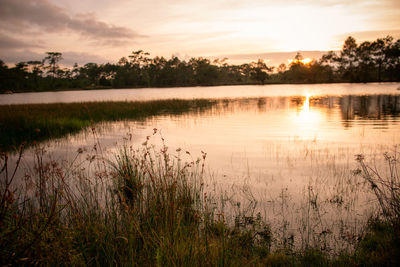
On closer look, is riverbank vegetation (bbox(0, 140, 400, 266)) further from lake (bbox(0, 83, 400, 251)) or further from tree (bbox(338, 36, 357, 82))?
tree (bbox(338, 36, 357, 82))

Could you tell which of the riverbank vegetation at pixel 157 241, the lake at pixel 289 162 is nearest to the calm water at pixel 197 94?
the lake at pixel 289 162

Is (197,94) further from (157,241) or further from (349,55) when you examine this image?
(349,55)

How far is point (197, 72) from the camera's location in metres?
143

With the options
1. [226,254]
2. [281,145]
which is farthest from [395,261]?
[281,145]

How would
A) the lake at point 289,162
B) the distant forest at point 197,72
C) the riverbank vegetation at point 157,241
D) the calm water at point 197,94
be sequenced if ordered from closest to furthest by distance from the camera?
the riverbank vegetation at point 157,241, the lake at point 289,162, the calm water at point 197,94, the distant forest at point 197,72

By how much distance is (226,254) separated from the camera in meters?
3.07

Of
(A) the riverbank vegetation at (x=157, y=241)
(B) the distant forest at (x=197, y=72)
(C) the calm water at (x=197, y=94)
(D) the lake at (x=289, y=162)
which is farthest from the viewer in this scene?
(B) the distant forest at (x=197, y=72)

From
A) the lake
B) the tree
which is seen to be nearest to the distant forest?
the tree

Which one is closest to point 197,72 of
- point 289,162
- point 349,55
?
point 349,55

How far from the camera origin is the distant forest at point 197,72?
99775mm

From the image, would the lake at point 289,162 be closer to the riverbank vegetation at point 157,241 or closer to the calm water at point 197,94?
the riverbank vegetation at point 157,241

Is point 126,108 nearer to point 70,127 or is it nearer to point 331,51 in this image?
point 70,127

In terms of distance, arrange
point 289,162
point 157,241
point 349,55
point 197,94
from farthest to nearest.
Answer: point 349,55
point 197,94
point 289,162
point 157,241

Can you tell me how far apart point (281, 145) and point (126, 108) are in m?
17.8
